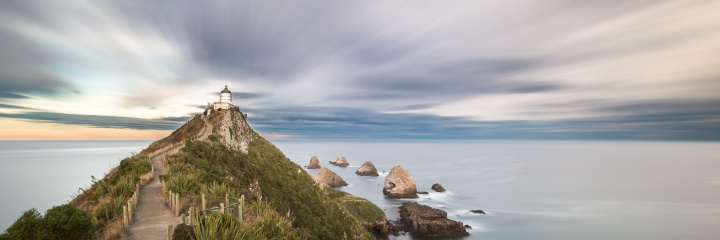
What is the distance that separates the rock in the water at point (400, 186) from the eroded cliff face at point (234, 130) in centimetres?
4957

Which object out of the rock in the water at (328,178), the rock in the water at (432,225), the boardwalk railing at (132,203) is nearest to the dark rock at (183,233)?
the boardwalk railing at (132,203)

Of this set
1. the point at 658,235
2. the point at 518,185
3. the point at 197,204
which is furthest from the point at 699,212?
the point at 197,204

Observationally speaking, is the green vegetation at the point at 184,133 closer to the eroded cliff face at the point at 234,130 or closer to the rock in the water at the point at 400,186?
the eroded cliff face at the point at 234,130

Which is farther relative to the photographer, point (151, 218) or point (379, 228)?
point (379, 228)

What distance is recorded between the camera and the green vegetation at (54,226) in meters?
8.34

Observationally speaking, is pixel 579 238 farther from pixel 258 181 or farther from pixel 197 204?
pixel 197 204

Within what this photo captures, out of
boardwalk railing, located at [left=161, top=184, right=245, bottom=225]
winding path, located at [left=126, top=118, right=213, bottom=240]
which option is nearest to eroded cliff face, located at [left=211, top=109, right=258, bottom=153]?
winding path, located at [left=126, top=118, right=213, bottom=240]

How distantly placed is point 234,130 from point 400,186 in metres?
57.4

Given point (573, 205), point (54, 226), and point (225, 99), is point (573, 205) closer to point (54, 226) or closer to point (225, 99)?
point (225, 99)

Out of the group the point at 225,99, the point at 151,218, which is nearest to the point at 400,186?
the point at 225,99

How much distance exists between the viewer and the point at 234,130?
4844 cm

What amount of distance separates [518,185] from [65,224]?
145 metres

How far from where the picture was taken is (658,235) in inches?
2603

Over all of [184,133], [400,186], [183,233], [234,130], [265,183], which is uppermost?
[234,130]
